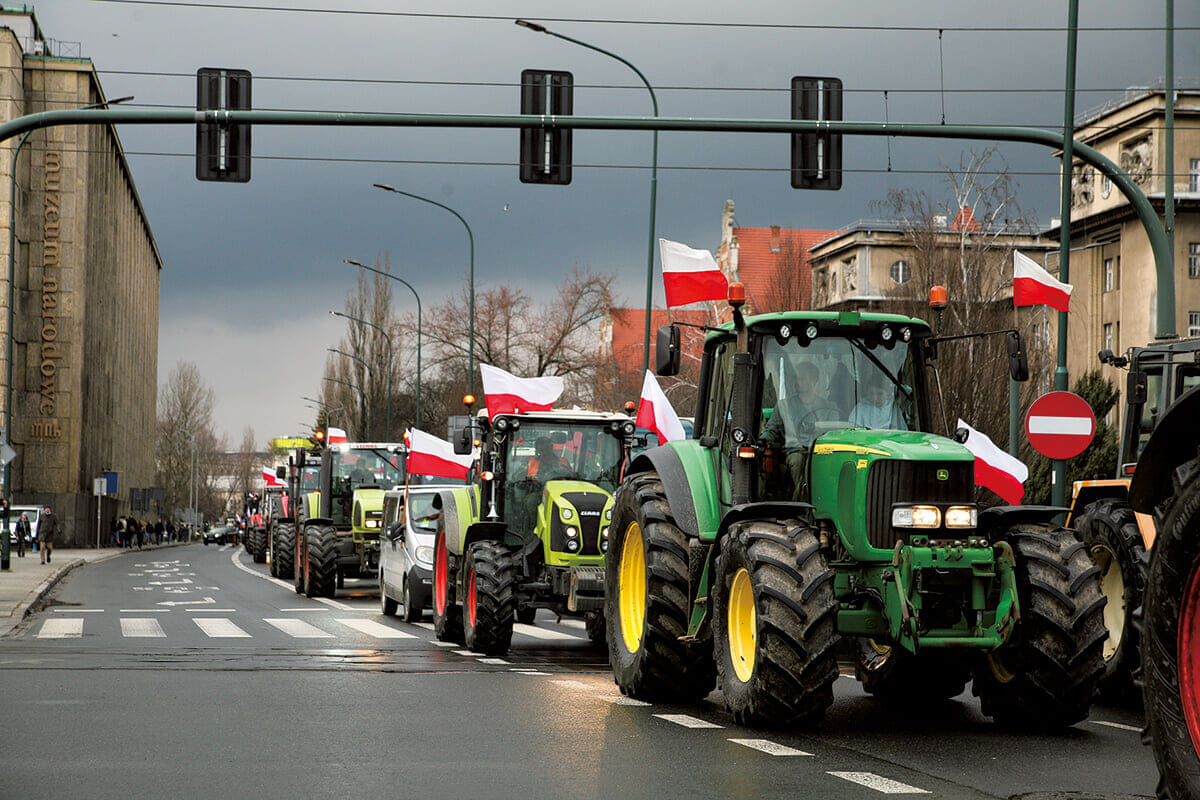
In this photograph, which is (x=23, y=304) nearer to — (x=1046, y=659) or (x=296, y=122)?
(x=296, y=122)

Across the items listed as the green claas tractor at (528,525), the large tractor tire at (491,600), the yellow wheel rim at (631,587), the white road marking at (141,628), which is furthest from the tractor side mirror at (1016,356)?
the white road marking at (141,628)

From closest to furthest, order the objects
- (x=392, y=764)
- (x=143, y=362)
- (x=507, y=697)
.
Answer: (x=392, y=764), (x=507, y=697), (x=143, y=362)

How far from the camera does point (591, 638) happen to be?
60.9 feet

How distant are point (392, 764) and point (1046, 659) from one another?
400 centimetres

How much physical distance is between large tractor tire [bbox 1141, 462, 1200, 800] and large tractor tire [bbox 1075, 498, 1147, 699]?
549 cm

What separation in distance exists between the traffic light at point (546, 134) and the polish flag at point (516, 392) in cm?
325

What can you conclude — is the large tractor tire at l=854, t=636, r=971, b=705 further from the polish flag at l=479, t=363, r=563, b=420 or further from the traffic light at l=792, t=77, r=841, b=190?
the polish flag at l=479, t=363, r=563, b=420

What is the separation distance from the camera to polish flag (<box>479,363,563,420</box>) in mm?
21734

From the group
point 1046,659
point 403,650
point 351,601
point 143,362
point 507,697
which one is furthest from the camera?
point 143,362

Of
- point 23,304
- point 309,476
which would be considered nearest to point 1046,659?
point 309,476

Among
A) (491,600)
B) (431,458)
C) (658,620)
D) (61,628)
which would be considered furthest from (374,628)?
(658,620)

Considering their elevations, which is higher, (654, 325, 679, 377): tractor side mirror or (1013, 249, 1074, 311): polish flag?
(1013, 249, 1074, 311): polish flag

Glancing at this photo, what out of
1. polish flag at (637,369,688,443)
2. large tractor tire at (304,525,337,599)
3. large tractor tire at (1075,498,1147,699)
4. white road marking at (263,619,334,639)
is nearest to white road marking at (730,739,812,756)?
large tractor tire at (1075,498,1147,699)

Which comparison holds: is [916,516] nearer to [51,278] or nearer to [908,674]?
[908,674]
